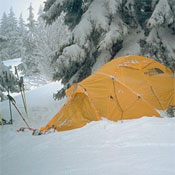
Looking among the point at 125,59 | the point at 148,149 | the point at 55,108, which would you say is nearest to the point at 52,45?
the point at 55,108

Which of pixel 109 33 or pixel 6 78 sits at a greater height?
pixel 109 33

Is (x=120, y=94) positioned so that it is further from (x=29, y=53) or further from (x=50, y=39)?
(x=29, y=53)

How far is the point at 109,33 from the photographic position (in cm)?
773

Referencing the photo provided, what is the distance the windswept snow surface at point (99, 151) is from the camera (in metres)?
2.82

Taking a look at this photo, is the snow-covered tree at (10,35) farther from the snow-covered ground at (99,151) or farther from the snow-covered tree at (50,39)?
the snow-covered ground at (99,151)

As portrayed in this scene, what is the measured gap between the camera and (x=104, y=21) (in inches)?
300

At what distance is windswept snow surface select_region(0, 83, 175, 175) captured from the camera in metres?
2.82

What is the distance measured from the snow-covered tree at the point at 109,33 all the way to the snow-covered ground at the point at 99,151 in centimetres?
395

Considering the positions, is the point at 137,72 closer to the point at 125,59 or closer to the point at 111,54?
the point at 125,59

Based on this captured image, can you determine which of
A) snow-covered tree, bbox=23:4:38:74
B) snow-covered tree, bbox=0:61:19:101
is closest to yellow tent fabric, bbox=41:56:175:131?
snow-covered tree, bbox=0:61:19:101

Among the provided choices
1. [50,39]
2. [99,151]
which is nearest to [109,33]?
[99,151]

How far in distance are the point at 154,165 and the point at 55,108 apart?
8501 millimetres

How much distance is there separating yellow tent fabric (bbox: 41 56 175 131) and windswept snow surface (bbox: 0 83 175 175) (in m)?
0.89

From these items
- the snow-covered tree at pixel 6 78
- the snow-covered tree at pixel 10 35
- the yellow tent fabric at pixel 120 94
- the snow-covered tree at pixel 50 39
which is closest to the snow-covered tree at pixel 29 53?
the snow-covered tree at pixel 10 35
